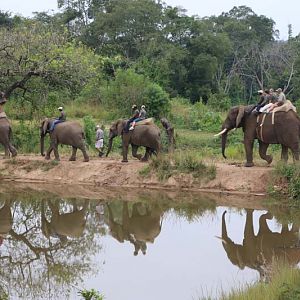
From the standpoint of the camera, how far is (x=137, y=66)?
33.7 meters

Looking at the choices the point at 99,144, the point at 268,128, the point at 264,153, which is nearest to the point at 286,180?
the point at 268,128

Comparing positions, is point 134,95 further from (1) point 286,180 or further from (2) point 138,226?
(2) point 138,226

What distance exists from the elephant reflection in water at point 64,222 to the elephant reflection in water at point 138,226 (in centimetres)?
64

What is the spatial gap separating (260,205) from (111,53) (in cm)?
2474

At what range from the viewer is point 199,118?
2983cm

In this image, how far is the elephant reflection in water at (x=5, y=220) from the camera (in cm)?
1260

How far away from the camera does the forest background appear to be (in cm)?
2134

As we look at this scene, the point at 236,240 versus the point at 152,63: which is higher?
the point at 152,63

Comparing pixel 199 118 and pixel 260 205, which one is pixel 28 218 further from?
pixel 199 118

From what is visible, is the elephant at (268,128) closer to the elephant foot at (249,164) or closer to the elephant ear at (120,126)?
the elephant foot at (249,164)

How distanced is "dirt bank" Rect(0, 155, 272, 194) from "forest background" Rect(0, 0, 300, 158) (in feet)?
8.84

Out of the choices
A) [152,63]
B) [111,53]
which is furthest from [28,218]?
A: [111,53]

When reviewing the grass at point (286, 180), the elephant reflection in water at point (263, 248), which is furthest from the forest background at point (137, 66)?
the elephant reflection in water at point (263, 248)

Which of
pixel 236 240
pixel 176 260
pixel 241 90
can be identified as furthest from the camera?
pixel 241 90
